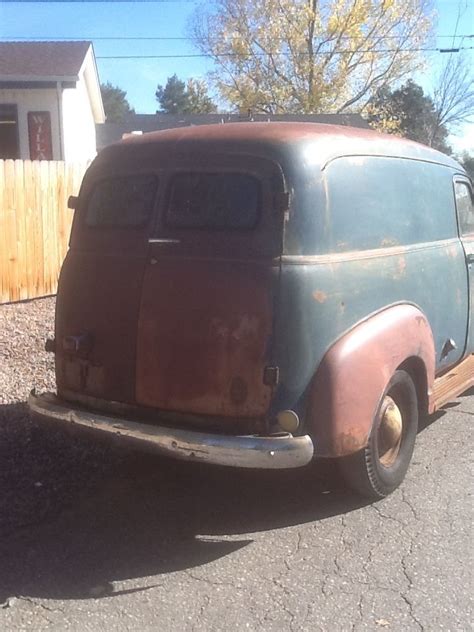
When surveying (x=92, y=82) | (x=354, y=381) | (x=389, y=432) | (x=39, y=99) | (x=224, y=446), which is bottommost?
(x=389, y=432)

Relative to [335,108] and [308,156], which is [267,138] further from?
[335,108]

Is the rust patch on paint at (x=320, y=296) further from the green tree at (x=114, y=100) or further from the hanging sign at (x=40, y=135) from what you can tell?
the green tree at (x=114, y=100)

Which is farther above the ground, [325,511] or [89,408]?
[89,408]

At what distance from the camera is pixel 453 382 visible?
525 centimetres

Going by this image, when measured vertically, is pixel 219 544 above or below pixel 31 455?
below

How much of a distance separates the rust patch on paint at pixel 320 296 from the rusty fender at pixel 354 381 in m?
0.24

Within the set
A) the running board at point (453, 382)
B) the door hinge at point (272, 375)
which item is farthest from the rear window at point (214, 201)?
the running board at point (453, 382)

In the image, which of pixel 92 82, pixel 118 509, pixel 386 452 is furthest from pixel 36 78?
pixel 386 452

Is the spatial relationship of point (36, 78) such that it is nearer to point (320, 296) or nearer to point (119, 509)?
point (119, 509)

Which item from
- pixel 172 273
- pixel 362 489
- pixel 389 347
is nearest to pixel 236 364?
pixel 172 273

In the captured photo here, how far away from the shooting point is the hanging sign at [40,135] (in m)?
19.1

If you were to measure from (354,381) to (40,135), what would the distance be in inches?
679

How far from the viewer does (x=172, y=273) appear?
3893mm

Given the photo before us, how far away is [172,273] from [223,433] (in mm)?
885
